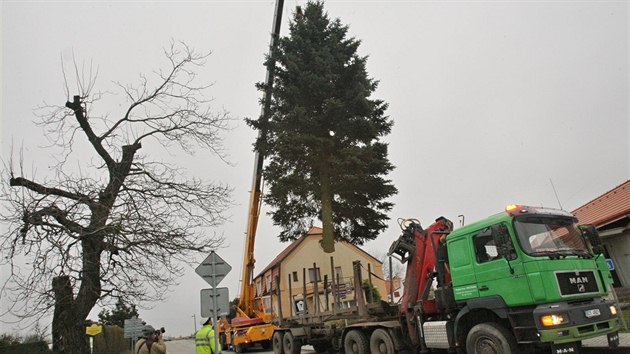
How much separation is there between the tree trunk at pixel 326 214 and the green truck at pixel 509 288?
30.0 feet

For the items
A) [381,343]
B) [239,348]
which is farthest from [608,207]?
[239,348]

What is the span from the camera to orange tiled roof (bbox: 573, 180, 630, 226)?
46.6ft

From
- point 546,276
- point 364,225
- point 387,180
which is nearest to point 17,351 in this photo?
point 364,225

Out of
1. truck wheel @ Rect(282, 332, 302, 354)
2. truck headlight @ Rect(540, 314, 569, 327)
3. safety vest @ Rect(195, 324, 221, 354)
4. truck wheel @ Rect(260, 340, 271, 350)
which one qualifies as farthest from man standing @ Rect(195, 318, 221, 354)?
truck wheel @ Rect(260, 340, 271, 350)

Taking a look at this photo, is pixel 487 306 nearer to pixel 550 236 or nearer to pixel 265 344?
pixel 550 236

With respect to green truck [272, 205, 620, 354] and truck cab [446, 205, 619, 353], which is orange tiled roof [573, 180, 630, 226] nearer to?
green truck [272, 205, 620, 354]

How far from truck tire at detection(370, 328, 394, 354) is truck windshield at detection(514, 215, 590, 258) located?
13.3ft

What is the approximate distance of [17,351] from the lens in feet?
55.5

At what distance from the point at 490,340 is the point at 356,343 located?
4416mm

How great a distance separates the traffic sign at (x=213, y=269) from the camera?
9844mm

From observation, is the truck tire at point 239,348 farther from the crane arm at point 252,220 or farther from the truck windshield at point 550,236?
the truck windshield at point 550,236

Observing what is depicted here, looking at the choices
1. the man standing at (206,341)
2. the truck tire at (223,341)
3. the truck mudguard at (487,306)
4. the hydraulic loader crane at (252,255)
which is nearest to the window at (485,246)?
the truck mudguard at (487,306)

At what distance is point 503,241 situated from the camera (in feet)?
24.1

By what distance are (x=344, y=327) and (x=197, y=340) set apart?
3.86m
